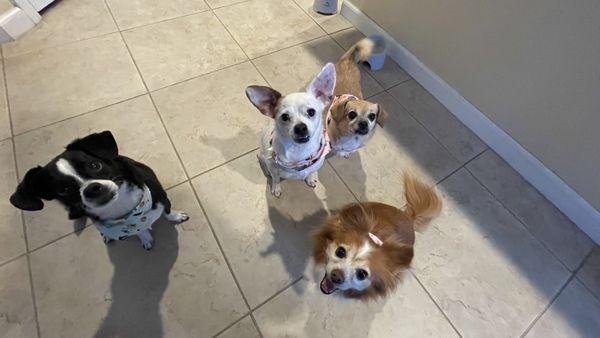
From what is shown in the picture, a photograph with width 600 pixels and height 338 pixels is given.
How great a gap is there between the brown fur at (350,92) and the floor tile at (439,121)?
39cm

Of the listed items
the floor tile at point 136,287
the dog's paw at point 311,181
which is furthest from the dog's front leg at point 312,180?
the floor tile at point 136,287

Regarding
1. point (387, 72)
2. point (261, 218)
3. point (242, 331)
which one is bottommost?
point (242, 331)

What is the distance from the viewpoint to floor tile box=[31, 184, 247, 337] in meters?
1.35

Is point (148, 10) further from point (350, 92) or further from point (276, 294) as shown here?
point (276, 294)

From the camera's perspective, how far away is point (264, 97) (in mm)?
1320

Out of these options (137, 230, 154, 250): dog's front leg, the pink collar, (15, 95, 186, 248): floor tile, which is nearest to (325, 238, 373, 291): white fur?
the pink collar

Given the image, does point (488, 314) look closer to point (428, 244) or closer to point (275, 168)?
point (428, 244)

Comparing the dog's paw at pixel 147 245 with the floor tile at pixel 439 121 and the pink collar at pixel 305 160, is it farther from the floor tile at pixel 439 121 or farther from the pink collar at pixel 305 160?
the floor tile at pixel 439 121

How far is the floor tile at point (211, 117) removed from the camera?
1.84 metres

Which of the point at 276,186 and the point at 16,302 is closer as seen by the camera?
the point at 16,302

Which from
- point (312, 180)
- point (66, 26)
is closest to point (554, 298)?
point (312, 180)

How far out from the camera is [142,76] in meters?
2.12

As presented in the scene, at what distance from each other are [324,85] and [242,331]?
3.74 feet

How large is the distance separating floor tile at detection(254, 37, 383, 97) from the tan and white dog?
12.9 inches
